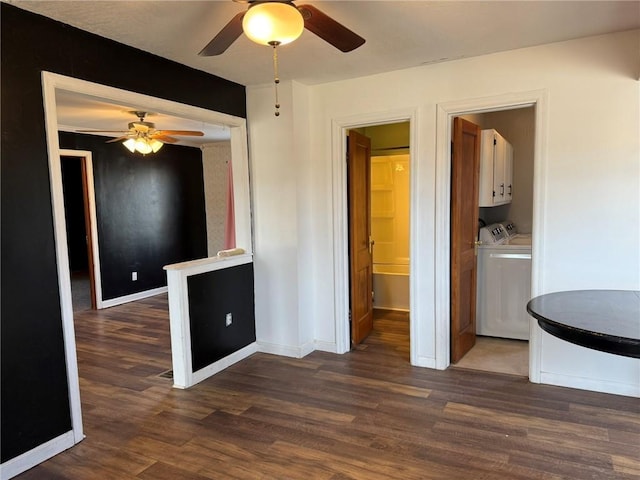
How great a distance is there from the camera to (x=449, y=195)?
3463 millimetres

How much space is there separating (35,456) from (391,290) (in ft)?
12.9

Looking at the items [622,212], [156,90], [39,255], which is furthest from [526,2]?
[39,255]

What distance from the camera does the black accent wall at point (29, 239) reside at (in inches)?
88.0

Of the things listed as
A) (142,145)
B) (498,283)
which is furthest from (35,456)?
(498,283)

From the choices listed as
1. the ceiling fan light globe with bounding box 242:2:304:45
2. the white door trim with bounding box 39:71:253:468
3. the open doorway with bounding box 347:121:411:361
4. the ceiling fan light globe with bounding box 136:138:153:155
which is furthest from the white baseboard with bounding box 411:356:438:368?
the ceiling fan light globe with bounding box 136:138:153:155

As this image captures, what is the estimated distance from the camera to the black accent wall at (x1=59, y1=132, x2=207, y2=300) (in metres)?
5.86

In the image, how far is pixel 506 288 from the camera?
4.14 m

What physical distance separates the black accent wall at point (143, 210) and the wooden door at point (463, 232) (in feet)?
15.2

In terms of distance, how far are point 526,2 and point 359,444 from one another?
103 inches

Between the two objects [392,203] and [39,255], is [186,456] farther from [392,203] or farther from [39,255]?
[392,203]

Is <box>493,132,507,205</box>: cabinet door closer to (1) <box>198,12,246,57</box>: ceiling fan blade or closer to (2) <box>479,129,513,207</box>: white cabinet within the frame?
Answer: (2) <box>479,129,513,207</box>: white cabinet

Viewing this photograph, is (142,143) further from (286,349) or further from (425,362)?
(425,362)

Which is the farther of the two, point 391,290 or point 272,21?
point 391,290

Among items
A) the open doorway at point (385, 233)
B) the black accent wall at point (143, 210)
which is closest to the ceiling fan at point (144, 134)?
the black accent wall at point (143, 210)
